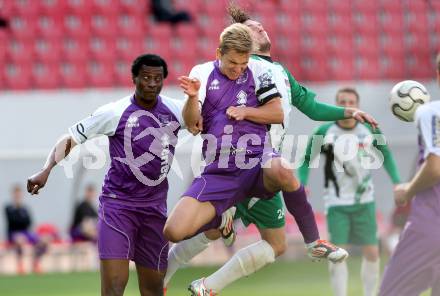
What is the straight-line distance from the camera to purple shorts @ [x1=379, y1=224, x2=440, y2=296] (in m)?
5.73

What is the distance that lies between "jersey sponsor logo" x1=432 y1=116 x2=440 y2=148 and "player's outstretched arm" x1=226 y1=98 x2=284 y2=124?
1.55 metres

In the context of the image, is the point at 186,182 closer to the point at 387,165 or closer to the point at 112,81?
the point at 112,81

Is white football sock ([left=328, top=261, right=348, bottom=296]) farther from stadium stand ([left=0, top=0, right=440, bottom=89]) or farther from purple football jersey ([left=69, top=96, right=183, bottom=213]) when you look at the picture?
stadium stand ([left=0, top=0, right=440, bottom=89])

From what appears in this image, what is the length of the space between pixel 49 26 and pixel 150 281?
11576 mm

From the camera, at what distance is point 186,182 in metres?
14.9

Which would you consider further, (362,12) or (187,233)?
(362,12)

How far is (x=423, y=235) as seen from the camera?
578 cm

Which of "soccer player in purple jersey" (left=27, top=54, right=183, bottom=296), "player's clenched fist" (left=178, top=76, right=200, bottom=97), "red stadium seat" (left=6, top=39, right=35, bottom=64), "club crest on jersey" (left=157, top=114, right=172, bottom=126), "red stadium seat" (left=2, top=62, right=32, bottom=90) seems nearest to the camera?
"player's clenched fist" (left=178, top=76, right=200, bottom=97)

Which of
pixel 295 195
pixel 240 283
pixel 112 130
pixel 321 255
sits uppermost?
pixel 112 130

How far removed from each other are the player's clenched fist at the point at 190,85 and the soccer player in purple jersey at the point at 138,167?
53cm

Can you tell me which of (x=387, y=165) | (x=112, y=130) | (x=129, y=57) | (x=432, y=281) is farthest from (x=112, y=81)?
(x=432, y=281)

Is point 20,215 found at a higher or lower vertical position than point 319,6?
lower

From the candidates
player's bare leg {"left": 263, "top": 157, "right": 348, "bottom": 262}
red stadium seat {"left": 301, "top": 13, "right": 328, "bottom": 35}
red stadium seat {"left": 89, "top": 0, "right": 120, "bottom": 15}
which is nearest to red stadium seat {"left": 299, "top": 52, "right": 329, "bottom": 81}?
red stadium seat {"left": 301, "top": 13, "right": 328, "bottom": 35}

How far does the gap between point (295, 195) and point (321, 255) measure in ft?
1.82
